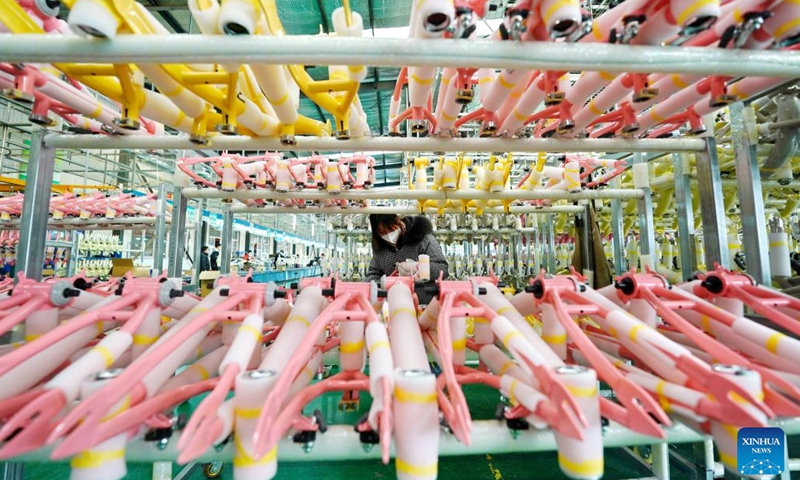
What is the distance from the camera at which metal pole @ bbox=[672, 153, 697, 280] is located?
1756mm

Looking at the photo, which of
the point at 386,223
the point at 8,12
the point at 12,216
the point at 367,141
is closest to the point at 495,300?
the point at 367,141

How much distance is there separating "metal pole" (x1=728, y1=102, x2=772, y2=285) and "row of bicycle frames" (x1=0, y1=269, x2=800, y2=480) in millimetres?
403

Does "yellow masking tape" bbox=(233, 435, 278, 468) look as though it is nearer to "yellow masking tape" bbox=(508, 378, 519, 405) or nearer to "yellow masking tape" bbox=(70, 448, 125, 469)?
"yellow masking tape" bbox=(70, 448, 125, 469)

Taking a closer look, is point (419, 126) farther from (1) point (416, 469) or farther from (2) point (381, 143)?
(1) point (416, 469)

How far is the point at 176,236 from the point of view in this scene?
6.17 feet

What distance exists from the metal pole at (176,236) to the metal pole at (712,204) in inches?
102

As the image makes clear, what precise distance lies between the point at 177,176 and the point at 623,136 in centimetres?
220

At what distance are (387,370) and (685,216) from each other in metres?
1.90

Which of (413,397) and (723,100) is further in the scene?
(723,100)

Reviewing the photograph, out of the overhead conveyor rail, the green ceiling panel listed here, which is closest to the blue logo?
the overhead conveyor rail

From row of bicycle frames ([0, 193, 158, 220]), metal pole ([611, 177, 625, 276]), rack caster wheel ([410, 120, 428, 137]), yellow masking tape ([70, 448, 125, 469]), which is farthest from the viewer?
row of bicycle frames ([0, 193, 158, 220])

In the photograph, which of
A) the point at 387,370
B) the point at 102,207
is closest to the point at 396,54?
the point at 387,370

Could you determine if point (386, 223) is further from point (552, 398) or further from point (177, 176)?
point (552, 398)

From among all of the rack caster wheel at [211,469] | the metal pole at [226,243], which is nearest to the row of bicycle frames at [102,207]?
the metal pole at [226,243]
